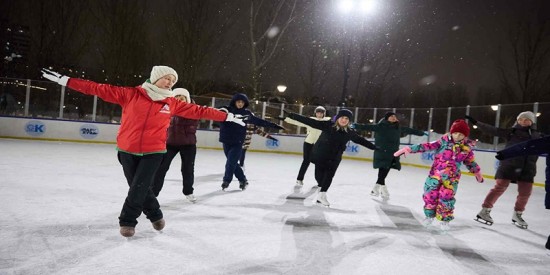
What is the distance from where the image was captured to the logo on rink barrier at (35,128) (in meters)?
13.7

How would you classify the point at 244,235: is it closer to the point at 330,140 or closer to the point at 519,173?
the point at 330,140

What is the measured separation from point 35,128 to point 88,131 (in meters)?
1.64

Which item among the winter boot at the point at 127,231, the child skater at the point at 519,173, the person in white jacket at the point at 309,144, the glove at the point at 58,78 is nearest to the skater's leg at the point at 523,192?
the child skater at the point at 519,173

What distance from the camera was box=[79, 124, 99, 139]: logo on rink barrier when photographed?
14289mm

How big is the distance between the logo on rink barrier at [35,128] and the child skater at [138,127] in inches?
467

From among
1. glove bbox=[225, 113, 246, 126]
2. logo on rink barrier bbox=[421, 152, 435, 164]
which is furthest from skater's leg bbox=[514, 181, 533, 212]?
logo on rink barrier bbox=[421, 152, 435, 164]

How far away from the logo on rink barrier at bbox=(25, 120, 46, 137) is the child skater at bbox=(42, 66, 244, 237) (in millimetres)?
11861

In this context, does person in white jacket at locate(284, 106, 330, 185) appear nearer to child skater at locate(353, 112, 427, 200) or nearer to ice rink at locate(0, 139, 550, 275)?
ice rink at locate(0, 139, 550, 275)

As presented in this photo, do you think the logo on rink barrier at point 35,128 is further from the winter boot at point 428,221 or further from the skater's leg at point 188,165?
the winter boot at point 428,221

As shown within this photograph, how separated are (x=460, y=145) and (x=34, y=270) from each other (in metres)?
4.27

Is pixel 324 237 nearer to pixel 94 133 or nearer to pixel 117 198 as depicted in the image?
pixel 117 198

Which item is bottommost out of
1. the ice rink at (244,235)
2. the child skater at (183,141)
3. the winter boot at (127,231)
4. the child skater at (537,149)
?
the ice rink at (244,235)

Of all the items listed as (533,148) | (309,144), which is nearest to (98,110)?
(309,144)

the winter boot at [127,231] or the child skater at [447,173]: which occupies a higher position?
the child skater at [447,173]
